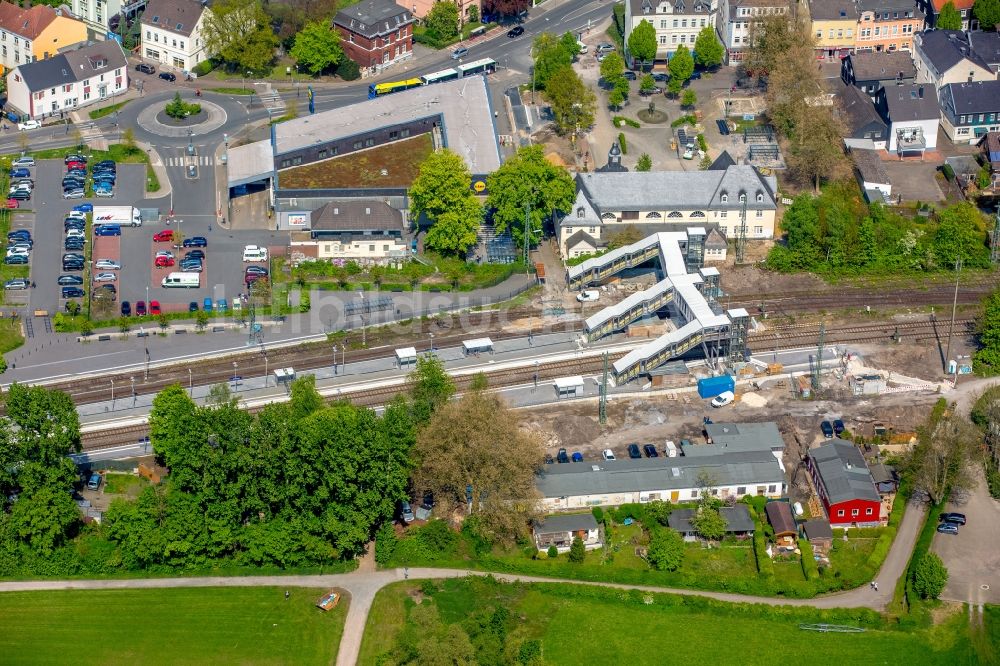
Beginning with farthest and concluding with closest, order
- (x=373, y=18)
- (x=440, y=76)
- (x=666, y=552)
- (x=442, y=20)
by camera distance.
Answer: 1. (x=442, y=20)
2. (x=373, y=18)
3. (x=440, y=76)
4. (x=666, y=552)

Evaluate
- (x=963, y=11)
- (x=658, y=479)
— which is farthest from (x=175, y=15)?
(x=658, y=479)

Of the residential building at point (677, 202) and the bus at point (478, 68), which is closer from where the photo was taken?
the residential building at point (677, 202)

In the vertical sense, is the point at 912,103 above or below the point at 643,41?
below

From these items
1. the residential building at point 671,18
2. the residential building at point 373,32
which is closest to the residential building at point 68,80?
the residential building at point 373,32

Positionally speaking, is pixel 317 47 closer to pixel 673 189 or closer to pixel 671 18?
pixel 671 18

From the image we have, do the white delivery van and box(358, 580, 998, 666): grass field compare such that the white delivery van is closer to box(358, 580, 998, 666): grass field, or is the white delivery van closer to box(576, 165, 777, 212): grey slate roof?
box(576, 165, 777, 212): grey slate roof

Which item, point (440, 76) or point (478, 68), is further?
point (478, 68)

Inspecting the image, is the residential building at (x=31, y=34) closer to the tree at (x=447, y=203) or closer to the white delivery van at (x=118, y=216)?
the white delivery van at (x=118, y=216)
